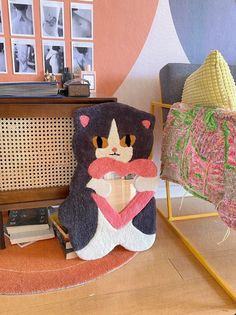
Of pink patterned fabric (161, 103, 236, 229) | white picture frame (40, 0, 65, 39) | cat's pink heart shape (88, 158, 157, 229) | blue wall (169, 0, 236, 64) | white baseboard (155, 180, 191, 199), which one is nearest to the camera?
pink patterned fabric (161, 103, 236, 229)

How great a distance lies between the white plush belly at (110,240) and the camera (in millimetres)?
1113

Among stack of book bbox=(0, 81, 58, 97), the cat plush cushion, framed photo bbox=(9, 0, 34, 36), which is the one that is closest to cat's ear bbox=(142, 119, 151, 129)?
the cat plush cushion

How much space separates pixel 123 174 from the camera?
44.1 inches

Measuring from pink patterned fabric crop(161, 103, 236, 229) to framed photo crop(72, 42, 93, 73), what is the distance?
0.55 meters

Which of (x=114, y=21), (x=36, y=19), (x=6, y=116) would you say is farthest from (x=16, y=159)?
(x=114, y=21)

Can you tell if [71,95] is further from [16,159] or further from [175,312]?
[175,312]

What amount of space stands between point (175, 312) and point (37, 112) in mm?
823

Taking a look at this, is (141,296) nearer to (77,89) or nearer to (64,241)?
(64,241)

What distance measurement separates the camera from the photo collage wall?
132 cm

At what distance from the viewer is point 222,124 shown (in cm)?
90

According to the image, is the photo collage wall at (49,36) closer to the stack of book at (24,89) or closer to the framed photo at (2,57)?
the framed photo at (2,57)

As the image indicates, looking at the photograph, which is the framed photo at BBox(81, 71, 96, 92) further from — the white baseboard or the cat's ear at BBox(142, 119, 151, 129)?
the white baseboard

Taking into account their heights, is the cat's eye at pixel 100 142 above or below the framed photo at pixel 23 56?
below

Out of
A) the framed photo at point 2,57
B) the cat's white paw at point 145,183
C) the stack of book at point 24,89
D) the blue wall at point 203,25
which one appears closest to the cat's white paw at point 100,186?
the cat's white paw at point 145,183
